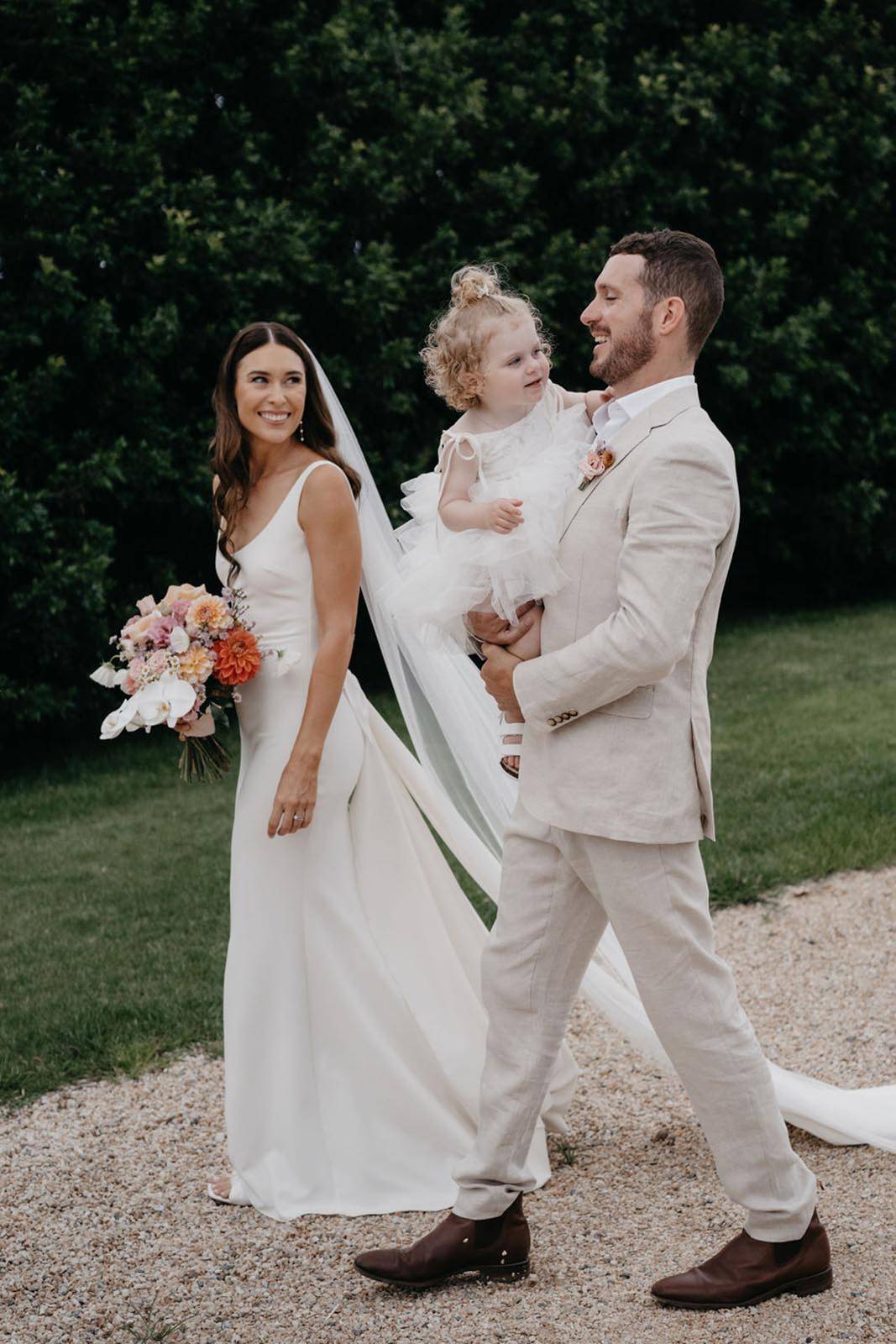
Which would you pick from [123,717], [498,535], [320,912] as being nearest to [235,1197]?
[320,912]

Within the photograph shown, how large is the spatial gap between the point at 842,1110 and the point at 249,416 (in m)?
2.55

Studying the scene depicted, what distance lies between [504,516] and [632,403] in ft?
1.25

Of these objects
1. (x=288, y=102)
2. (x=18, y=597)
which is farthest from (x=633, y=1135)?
(x=288, y=102)

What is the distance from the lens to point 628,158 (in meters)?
13.0

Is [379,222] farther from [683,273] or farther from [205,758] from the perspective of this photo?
[683,273]

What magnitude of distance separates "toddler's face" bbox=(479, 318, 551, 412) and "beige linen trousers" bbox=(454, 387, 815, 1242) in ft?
1.53

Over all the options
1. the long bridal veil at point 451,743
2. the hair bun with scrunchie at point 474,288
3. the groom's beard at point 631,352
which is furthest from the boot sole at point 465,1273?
the hair bun with scrunchie at point 474,288

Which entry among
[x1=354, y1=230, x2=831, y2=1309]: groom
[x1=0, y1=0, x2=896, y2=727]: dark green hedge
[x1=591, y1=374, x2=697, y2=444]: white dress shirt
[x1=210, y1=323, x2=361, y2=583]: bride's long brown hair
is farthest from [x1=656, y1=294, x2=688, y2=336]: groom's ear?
[x1=0, y1=0, x2=896, y2=727]: dark green hedge

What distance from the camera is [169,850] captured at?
25.6 ft

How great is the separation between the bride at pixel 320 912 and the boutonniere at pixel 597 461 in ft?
3.04

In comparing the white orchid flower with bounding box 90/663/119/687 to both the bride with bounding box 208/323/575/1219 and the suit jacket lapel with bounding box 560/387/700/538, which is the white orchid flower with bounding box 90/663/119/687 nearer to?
the bride with bounding box 208/323/575/1219

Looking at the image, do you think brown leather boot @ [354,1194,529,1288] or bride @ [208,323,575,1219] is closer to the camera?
brown leather boot @ [354,1194,529,1288]

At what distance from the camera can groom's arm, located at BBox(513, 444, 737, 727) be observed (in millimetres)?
2898

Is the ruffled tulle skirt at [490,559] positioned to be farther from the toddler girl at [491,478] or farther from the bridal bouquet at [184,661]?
the bridal bouquet at [184,661]
